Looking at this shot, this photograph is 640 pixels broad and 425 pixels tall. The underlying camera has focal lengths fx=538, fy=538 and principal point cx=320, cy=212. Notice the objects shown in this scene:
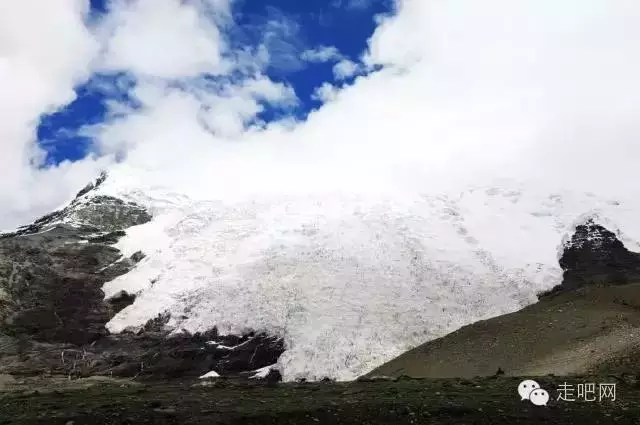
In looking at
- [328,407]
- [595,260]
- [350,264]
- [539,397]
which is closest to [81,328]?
[350,264]

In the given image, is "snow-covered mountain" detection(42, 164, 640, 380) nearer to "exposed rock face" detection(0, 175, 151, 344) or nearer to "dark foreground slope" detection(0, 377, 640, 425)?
"exposed rock face" detection(0, 175, 151, 344)

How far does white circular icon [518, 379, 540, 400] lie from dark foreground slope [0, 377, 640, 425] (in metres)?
0.21

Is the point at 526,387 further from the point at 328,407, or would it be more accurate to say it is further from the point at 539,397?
the point at 328,407

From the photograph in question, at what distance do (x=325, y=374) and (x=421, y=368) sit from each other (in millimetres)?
6940

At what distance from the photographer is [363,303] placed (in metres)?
41.7

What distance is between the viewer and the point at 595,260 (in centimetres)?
4653

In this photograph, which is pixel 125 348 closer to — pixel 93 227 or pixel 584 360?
pixel 93 227

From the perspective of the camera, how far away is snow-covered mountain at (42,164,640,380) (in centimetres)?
3941

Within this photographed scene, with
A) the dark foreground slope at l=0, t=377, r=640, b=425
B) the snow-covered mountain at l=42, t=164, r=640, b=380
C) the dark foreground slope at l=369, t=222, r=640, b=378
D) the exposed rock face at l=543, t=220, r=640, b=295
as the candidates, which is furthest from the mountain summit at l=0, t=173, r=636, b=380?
the dark foreground slope at l=0, t=377, r=640, b=425

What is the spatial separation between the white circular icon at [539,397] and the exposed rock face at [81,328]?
83.1 feet

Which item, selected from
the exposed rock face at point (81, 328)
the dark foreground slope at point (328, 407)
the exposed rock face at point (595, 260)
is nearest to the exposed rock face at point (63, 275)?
the exposed rock face at point (81, 328)

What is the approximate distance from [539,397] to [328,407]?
5.43 metres

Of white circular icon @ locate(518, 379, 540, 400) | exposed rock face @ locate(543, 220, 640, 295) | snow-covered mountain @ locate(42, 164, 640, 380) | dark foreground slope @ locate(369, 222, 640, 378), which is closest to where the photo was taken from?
white circular icon @ locate(518, 379, 540, 400)

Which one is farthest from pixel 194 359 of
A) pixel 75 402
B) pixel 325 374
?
pixel 75 402
